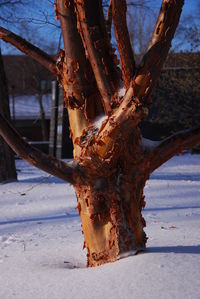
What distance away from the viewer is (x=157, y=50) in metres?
2.88

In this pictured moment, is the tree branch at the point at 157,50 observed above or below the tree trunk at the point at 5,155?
above

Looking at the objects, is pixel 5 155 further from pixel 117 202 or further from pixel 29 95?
pixel 29 95

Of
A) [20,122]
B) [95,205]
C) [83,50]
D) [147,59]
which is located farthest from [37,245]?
[20,122]

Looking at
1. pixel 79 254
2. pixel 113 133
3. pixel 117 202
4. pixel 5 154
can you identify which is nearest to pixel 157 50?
pixel 113 133

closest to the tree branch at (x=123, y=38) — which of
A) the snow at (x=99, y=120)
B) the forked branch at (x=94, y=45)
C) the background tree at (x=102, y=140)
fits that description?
the background tree at (x=102, y=140)

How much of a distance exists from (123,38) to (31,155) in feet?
3.39

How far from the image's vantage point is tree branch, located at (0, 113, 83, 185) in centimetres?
303


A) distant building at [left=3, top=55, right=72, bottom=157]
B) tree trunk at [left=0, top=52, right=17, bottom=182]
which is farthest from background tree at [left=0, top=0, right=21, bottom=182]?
distant building at [left=3, top=55, right=72, bottom=157]

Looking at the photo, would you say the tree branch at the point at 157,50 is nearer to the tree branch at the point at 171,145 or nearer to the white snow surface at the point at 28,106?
the tree branch at the point at 171,145

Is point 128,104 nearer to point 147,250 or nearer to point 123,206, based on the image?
point 123,206

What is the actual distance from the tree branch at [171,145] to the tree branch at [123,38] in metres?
0.60

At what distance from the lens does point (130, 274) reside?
9.08ft

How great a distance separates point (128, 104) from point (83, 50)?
0.78 metres

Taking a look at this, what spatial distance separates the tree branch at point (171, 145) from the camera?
3.23 meters
